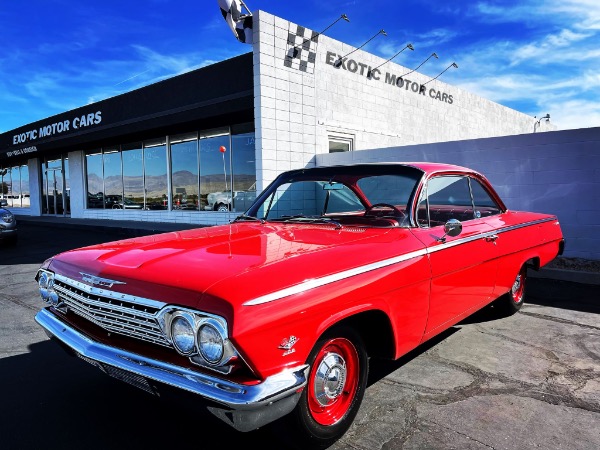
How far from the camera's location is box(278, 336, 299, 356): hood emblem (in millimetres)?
1965

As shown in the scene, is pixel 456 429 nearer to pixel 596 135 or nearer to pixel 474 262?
pixel 474 262

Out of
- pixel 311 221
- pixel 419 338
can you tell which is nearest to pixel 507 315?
pixel 419 338

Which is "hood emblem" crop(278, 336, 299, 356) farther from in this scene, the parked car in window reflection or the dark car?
the dark car

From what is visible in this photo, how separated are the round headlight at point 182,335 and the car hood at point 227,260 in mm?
100

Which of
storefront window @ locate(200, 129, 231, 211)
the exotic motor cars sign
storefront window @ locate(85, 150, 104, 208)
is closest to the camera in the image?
the exotic motor cars sign

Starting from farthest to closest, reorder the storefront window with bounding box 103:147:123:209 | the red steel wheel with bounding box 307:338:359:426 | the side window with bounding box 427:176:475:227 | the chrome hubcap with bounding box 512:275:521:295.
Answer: the storefront window with bounding box 103:147:123:209
the chrome hubcap with bounding box 512:275:521:295
the side window with bounding box 427:176:475:227
the red steel wheel with bounding box 307:338:359:426

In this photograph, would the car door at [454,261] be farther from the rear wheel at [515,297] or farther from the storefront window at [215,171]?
the storefront window at [215,171]

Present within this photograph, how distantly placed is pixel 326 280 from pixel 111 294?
1.12 metres

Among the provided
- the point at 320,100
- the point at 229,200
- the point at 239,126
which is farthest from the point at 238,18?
the point at 229,200

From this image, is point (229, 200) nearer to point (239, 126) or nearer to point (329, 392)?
point (239, 126)

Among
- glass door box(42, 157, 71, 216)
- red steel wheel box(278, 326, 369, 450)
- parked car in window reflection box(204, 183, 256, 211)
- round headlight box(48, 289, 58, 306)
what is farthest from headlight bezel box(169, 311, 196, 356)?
glass door box(42, 157, 71, 216)

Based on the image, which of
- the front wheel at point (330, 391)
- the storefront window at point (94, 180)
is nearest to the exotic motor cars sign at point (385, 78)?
the front wheel at point (330, 391)

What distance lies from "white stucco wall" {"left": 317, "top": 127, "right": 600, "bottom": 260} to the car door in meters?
4.14

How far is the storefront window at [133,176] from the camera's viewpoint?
51.7 ft
